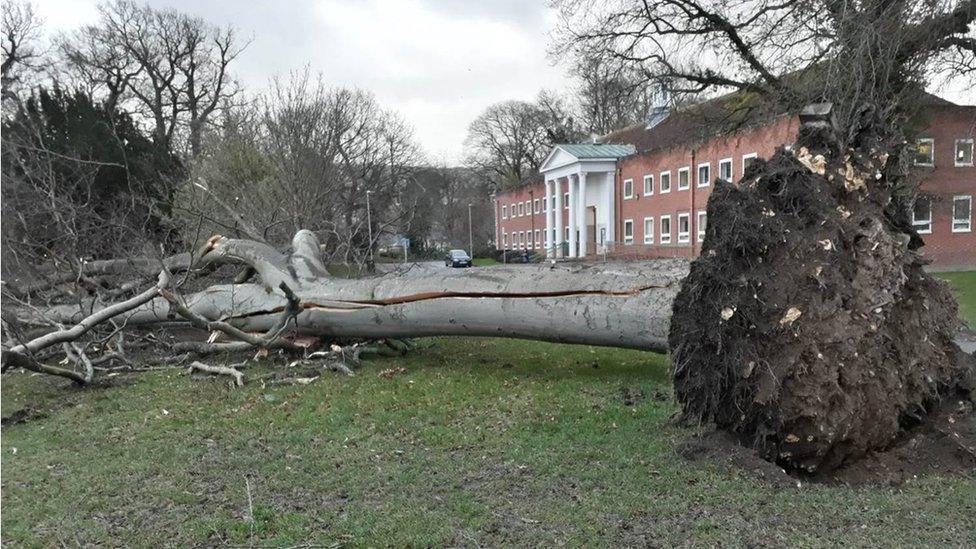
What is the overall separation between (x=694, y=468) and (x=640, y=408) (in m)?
1.64

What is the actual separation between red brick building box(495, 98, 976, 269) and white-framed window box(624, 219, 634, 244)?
2.9 inches

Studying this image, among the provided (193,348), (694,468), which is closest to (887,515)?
(694,468)

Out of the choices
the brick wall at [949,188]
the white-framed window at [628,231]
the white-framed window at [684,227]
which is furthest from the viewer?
the white-framed window at [628,231]

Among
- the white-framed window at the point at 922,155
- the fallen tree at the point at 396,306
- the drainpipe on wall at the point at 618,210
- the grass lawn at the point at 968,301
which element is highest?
the drainpipe on wall at the point at 618,210

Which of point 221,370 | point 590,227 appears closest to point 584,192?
point 590,227

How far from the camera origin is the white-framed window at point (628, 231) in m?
44.4

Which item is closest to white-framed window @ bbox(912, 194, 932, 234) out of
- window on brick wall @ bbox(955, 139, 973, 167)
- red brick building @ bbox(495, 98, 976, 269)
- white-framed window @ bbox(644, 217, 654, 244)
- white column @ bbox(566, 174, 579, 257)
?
red brick building @ bbox(495, 98, 976, 269)

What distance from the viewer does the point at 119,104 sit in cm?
2338

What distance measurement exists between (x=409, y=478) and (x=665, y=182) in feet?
126

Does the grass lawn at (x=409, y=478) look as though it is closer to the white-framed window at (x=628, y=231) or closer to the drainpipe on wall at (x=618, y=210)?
the white-framed window at (x=628, y=231)

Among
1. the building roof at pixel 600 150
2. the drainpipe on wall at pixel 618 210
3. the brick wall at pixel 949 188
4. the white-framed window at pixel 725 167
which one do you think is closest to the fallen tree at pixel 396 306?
the brick wall at pixel 949 188

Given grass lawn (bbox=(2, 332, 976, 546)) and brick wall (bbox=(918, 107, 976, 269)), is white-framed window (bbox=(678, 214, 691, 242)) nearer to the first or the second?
brick wall (bbox=(918, 107, 976, 269))

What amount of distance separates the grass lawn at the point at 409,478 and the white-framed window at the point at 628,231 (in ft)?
128

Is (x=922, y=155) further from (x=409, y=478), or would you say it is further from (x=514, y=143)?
(x=514, y=143)
